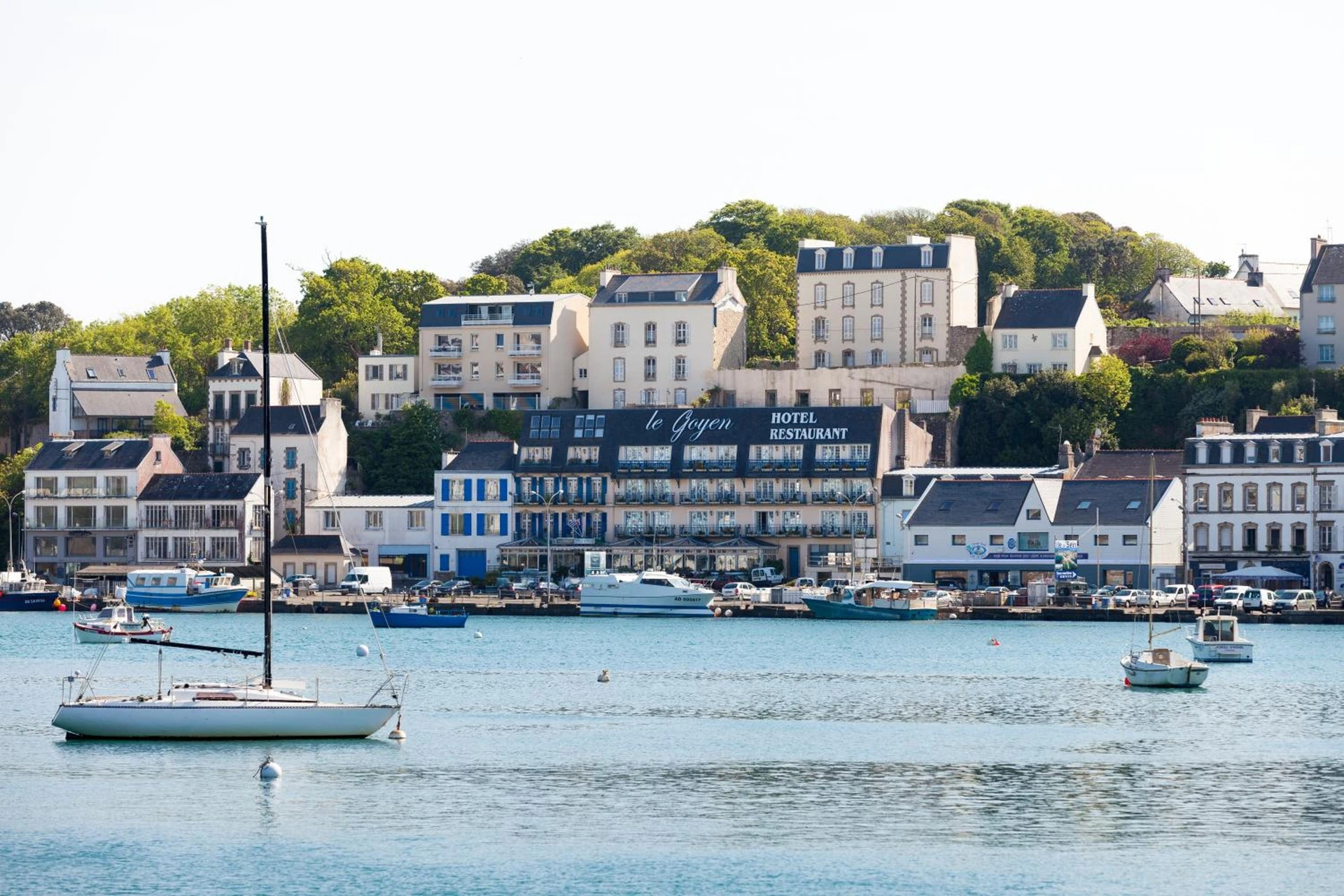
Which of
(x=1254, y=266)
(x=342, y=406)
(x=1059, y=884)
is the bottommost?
(x=1059, y=884)

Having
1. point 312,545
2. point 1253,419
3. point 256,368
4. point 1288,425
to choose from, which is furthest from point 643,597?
point 256,368

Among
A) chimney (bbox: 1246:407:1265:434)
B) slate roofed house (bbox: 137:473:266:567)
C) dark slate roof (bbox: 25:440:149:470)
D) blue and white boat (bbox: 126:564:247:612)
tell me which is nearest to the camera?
chimney (bbox: 1246:407:1265:434)

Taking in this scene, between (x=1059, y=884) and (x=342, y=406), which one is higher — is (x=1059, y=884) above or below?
below

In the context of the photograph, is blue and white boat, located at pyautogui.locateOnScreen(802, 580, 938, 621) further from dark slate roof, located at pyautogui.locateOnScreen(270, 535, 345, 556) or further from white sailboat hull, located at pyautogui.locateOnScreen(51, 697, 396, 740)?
white sailboat hull, located at pyautogui.locateOnScreen(51, 697, 396, 740)

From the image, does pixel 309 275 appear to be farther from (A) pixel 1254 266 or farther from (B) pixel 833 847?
(B) pixel 833 847

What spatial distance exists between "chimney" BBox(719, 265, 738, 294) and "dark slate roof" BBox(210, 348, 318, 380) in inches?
963

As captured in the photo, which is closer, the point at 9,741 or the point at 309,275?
the point at 9,741

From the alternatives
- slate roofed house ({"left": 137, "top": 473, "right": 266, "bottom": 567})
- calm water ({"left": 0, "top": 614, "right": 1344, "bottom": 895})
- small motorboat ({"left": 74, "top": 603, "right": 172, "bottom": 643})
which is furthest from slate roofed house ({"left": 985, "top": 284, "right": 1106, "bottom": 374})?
small motorboat ({"left": 74, "top": 603, "right": 172, "bottom": 643})

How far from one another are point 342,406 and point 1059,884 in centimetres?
10215

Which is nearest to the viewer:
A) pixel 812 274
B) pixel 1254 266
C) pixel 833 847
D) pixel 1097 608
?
pixel 833 847

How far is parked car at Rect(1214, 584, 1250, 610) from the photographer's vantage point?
103000 millimetres

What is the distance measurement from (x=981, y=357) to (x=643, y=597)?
27.0 metres

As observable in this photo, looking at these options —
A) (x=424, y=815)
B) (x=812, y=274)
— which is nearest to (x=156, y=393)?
(x=812, y=274)

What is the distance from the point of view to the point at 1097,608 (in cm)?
10569
